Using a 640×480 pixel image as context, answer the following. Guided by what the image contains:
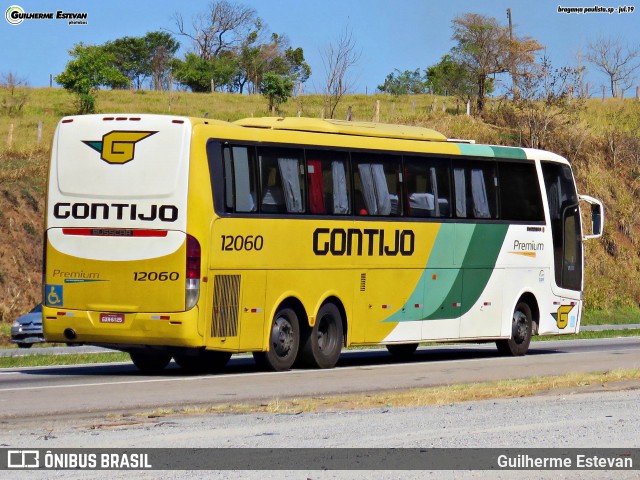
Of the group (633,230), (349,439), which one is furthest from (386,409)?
(633,230)

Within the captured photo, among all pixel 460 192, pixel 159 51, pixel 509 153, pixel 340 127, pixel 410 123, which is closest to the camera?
pixel 340 127

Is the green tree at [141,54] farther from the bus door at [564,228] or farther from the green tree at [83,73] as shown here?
the bus door at [564,228]

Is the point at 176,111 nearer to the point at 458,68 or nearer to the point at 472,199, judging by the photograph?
the point at 458,68

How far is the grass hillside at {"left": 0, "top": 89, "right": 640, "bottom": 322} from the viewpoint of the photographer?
43250 millimetres

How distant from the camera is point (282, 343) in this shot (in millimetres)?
20484

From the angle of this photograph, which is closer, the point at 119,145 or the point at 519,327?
the point at 119,145

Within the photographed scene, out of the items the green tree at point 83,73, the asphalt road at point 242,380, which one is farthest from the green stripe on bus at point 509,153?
the green tree at point 83,73

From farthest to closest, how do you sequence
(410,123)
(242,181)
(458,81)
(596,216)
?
(458,81) < (410,123) < (596,216) < (242,181)

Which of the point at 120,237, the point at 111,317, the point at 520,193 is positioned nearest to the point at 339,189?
the point at 120,237

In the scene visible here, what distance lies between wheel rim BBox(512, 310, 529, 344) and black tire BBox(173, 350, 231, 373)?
21.9ft

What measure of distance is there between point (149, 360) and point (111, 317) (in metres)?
2.66

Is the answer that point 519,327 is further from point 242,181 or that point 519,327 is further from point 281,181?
point 242,181

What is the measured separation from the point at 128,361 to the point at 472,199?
23.7ft

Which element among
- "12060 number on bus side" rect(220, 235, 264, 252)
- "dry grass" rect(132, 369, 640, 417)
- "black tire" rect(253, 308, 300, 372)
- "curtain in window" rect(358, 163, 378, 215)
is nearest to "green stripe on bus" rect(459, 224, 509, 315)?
"curtain in window" rect(358, 163, 378, 215)
